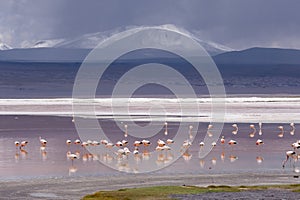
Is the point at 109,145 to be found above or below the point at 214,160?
above

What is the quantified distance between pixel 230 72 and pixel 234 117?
117611 millimetres

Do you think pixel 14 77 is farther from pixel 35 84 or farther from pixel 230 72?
pixel 230 72

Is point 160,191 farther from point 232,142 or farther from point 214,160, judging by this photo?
point 232,142

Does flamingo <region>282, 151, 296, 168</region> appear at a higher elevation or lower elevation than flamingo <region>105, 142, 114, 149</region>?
lower

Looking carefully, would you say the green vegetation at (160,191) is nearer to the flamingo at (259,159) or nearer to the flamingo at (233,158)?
the flamingo at (259,159)

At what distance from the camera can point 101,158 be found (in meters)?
34.5

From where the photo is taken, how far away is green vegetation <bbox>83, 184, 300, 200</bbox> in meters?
23.1

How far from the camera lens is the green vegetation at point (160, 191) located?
2313cm

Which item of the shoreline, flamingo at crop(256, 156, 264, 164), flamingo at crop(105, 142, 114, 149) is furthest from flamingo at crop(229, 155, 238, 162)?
the shoreline

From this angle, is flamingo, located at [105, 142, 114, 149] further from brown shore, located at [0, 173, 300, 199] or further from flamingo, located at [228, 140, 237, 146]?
brown shore, located at [0, 173, 300, 199]

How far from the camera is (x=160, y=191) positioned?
24281 millimetres

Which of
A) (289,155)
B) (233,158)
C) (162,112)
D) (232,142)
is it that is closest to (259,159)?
(233,158)

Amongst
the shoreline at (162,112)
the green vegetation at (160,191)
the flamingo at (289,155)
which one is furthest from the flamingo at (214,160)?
the shoreline at (162,112)

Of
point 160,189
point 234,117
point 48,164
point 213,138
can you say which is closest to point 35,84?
point 234,117
